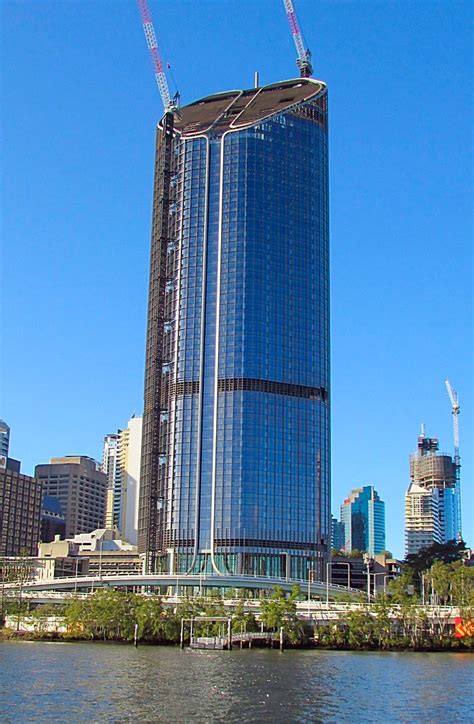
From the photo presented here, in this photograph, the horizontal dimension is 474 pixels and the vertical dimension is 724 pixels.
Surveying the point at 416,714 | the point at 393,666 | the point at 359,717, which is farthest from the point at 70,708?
the point at 393,666

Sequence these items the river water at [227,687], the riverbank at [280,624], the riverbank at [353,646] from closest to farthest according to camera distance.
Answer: the river water at [227,687]
the riverbank at [353,646]
the riverbank at [280,624]

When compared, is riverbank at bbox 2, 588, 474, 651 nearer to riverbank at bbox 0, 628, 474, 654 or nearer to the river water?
riverbank at bbox 0, 628, 474, 654

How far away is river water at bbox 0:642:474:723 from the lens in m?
93.1

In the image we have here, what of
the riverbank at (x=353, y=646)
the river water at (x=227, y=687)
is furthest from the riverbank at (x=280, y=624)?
the river water at (x=227, y=687)

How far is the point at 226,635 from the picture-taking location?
179875mm

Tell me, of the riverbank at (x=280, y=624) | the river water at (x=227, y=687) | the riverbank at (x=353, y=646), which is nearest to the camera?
the river water at (x=227, y=687)

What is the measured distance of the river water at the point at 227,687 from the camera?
93062mm

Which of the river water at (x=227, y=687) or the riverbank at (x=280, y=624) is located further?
the riverbank at (x=280, y=624)

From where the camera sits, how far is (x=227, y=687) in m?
111

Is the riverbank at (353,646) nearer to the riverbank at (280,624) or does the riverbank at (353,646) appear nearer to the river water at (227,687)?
the riverbank at (280,624)

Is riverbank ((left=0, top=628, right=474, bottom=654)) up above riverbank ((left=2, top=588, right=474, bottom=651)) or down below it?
below

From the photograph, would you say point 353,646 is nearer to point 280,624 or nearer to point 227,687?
point 280,624

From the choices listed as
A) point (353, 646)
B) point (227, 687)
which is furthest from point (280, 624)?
point (227, 687)

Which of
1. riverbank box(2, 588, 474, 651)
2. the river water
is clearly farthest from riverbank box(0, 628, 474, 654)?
the river water
